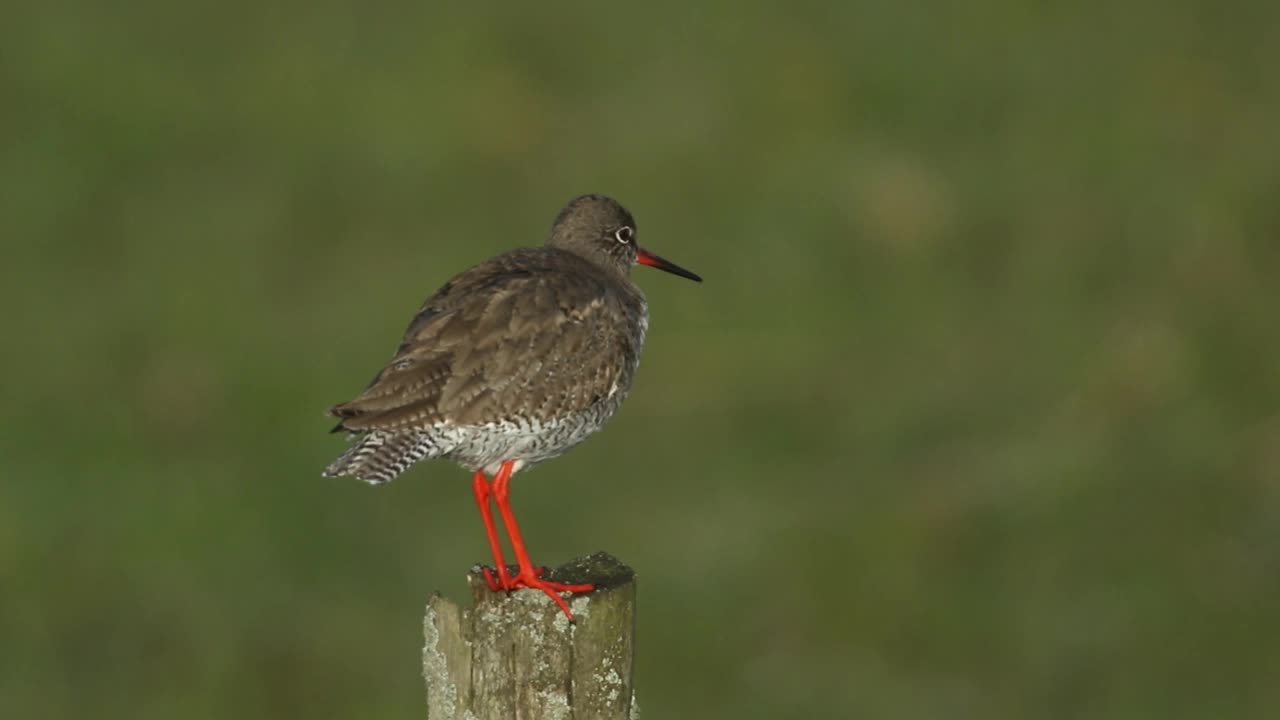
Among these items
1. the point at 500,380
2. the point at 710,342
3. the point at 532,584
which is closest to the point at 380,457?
the point at 500,380

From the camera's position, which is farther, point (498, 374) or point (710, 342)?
point (710, 342)

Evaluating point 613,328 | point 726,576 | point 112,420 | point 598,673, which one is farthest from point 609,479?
point 598,673

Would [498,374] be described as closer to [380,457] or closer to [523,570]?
[380,457]

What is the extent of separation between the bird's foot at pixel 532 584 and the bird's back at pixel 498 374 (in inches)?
22.3

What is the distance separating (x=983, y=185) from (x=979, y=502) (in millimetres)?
4247

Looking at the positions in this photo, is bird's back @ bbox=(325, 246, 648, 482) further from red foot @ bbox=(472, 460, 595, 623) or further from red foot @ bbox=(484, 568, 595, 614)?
red foot @ bbox=(484, 568, 595, 614)

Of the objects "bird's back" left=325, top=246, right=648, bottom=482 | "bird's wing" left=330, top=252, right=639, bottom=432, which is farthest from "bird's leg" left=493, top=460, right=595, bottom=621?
"bird's wing" left=330, top=252, right=639, bottom=432

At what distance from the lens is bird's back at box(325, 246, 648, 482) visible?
9.28 meters

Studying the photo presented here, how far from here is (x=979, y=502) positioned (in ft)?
58.7

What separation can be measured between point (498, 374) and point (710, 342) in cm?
977

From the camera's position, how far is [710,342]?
19344 millimetres

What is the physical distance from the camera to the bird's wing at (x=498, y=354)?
934 cm

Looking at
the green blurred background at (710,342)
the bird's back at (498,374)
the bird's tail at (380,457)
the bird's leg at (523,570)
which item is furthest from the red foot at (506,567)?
the green blurred background at (710,342)

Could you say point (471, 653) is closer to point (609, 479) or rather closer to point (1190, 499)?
point (609, 479)
